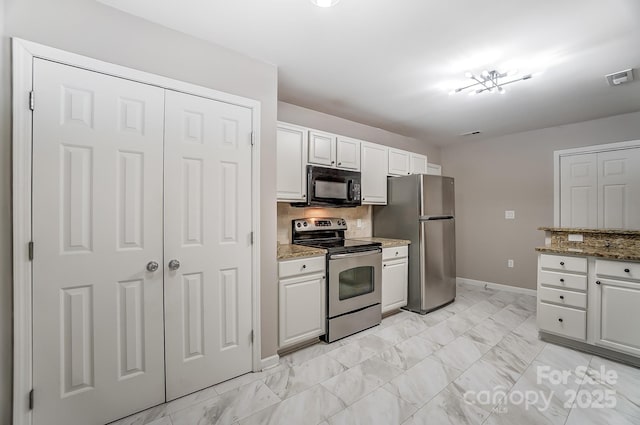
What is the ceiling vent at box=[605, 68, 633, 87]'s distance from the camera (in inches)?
91.4

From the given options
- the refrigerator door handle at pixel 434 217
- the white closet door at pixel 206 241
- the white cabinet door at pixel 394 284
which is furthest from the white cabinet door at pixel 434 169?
the white closet door at pixel 206 241

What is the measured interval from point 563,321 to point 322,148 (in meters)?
2.78

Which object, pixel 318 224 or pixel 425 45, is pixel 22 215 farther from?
pixel 425 45

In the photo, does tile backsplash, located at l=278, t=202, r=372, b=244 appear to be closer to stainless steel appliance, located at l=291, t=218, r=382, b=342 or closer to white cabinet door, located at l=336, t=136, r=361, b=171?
stainless steel appliance, located at l=291, t=218, r=382, b=342

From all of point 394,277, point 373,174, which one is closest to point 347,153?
point 373,174

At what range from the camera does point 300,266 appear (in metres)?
2.46

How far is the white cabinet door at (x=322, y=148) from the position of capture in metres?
2.91

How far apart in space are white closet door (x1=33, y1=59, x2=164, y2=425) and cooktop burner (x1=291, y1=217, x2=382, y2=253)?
4.93 feet

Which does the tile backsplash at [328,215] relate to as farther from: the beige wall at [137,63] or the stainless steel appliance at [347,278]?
the beige wall at [137,63]

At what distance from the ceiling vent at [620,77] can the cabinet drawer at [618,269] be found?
154cm

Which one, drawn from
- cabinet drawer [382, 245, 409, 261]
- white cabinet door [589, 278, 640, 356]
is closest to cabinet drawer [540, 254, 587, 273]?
white cabinet door [589, 278, 640, 356]

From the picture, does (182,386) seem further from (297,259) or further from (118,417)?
(297,259)

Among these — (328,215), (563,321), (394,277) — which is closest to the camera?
(563,321)

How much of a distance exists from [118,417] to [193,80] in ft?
6.99
